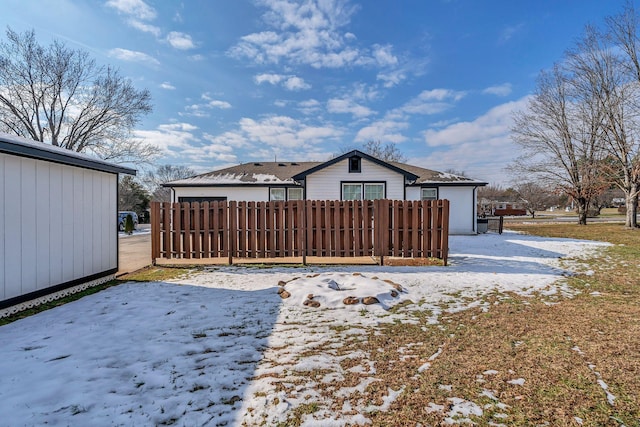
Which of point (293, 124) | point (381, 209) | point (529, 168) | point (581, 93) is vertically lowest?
point (381, 209)

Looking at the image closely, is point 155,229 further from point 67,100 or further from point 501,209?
point 501,209

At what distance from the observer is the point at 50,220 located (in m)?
4.88

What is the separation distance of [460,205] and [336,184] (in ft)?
26.2

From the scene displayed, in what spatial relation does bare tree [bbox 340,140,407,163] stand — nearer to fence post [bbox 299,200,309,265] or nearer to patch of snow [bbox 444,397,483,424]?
fence post [bbox 299,200,309,265]

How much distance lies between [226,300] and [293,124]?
55.8 ft

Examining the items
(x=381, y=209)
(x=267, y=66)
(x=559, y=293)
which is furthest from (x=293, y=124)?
(x=559, y=293)

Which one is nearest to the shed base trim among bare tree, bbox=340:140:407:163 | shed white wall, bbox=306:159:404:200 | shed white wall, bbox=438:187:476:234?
shed white wall, bbox=306:159:404:200

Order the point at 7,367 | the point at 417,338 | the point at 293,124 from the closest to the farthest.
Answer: the point at 7,367 → the point at 417,338 → the point at 293,124

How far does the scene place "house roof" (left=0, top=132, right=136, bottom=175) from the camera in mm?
4086

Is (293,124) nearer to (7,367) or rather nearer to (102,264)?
(102,264)

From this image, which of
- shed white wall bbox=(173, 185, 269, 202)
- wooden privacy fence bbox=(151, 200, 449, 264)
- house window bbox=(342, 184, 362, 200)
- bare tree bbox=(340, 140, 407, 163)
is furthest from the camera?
bare tree bbox=(340, 140, 407, 163)

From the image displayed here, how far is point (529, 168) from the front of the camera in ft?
78.5

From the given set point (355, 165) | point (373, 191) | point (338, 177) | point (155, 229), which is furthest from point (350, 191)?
point (155, 229)

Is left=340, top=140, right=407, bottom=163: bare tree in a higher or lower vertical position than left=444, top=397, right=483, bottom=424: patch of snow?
higher
